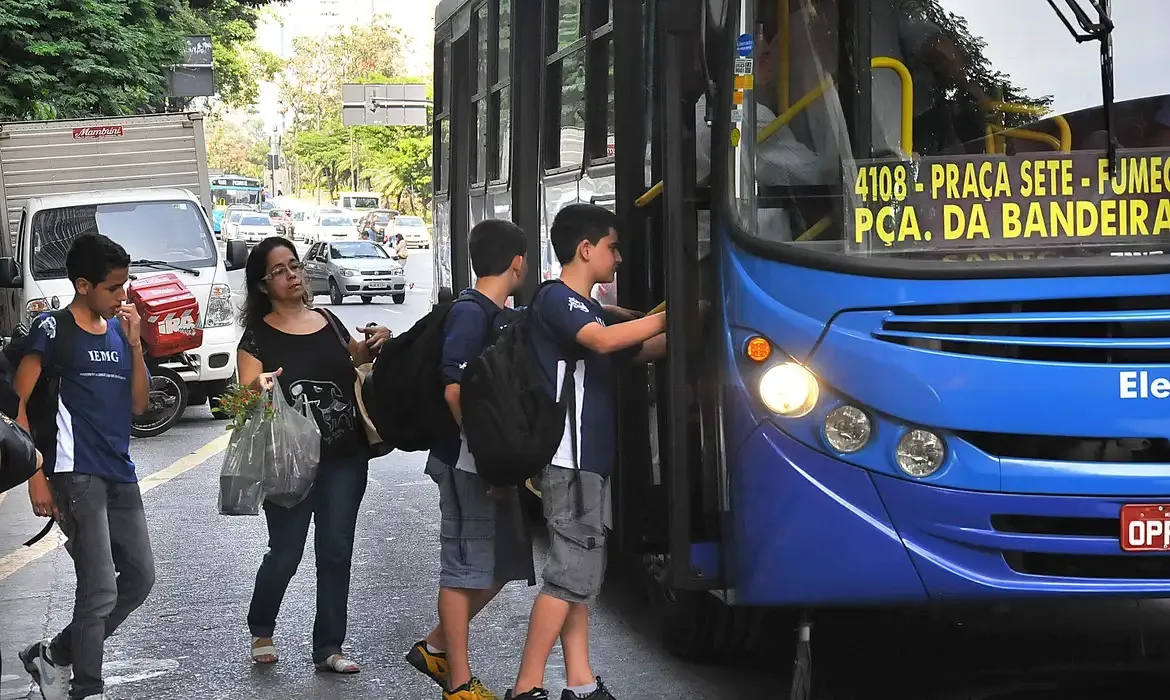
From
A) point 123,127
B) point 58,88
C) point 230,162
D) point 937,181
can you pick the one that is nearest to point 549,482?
point 937,181

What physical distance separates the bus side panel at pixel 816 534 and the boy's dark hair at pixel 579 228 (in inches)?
34.9

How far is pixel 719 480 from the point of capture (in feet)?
16.5

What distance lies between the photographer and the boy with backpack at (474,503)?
17.9ft

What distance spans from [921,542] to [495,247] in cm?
170

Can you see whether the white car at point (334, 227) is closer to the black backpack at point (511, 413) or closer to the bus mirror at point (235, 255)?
the bus mirror at point (235, 255)

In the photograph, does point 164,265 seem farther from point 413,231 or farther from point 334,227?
point 413,231

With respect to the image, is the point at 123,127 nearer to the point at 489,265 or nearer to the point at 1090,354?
the point at 489,265

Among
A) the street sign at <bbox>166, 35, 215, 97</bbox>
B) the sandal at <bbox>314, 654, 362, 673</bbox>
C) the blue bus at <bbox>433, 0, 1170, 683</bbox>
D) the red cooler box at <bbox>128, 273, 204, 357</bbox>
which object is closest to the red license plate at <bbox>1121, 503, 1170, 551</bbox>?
the blue bus at <bbox>433, 0, 1170, 683</bbox>

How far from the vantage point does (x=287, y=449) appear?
5.95 m

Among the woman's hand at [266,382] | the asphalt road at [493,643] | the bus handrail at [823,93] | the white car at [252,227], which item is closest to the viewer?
the bus handrail at [823,93]

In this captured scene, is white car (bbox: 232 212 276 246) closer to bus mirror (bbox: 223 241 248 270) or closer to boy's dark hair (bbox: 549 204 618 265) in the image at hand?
bus mirror (bbox: 223 241 248 270)

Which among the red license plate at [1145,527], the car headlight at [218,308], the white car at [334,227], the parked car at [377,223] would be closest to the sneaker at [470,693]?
the red license plate at [1145,527]

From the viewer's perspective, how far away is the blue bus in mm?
4617

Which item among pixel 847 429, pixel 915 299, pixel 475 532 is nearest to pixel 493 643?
pixel 475 532
